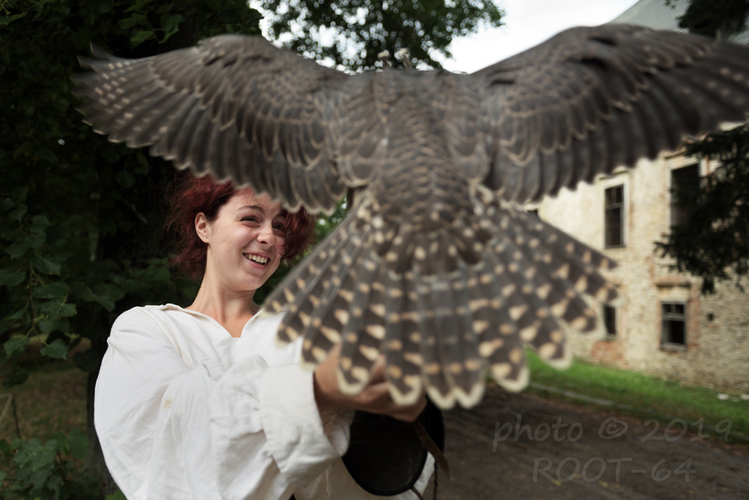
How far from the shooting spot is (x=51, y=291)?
254cm

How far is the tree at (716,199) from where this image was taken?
567cm

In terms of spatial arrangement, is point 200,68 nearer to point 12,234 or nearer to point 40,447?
point 12,234

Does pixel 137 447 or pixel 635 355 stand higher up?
pixel 137 447

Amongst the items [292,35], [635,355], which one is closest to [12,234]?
[292,35]

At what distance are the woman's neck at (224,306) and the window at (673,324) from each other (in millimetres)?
14334

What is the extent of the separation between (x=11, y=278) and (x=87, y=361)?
2.60 ft

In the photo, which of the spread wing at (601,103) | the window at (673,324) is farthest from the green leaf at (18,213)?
the window at (673,324)

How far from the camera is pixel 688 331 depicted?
1258cm

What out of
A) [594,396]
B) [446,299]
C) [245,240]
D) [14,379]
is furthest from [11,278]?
[594,396]

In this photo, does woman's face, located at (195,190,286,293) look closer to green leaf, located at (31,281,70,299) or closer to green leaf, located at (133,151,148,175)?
green leaf, located at (31,281,70,299)

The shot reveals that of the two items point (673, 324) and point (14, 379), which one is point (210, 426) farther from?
point (673, 324)

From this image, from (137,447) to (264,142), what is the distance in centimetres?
102

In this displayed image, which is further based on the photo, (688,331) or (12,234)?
(688,331)

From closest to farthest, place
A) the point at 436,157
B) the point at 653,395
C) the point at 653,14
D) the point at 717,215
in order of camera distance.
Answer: the point at 436,157 < the point at 717,215 < the point at 653,395 < the point at 653,14
